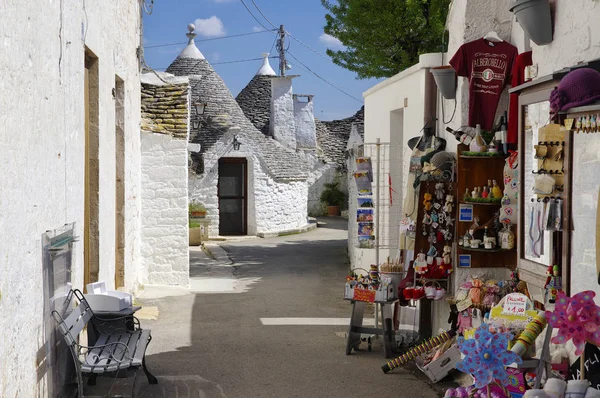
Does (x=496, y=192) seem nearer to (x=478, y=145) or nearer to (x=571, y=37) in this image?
(x=478, y=145)

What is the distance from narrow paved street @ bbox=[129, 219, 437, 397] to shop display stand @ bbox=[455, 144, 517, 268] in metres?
1.29

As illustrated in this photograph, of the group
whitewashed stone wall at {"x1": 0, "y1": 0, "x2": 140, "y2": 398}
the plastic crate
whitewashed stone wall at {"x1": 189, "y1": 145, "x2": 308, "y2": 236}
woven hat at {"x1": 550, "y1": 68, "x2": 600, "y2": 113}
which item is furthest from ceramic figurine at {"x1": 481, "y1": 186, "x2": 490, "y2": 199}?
whitewashed stone wall at {"x1": 189, "y1": 145, "x2": 308, "y2": 236}

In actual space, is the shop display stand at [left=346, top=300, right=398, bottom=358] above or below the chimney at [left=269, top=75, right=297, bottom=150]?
below

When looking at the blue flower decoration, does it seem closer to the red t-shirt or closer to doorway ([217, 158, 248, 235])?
the red t-shirt

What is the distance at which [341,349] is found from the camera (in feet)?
26.3

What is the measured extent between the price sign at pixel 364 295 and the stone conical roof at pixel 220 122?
15537mm

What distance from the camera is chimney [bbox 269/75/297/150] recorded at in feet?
95.2

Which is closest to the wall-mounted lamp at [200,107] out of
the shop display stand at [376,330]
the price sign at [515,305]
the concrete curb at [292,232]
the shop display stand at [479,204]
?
the concrete curb at [292,232]

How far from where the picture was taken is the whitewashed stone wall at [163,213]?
12242mm

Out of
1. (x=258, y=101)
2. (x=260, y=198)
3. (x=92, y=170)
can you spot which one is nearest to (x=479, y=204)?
(x=92, y=170)

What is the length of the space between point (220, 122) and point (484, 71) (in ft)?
56.8

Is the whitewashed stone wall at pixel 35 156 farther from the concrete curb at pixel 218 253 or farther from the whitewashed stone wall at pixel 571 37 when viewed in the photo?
the concrete curb at pixel 218 253

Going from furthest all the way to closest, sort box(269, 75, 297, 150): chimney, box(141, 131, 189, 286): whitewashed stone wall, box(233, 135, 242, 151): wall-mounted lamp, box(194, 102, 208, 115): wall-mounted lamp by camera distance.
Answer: box(269, 75, 297, 150): chimney → box(233, 135, 242, 151): wall-mounted lamp → box(194, 102, 208, 115): wall-mounted lamp → box(141, 131, 189, 286): whitewashed stone wall

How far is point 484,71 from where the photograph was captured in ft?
23.0
